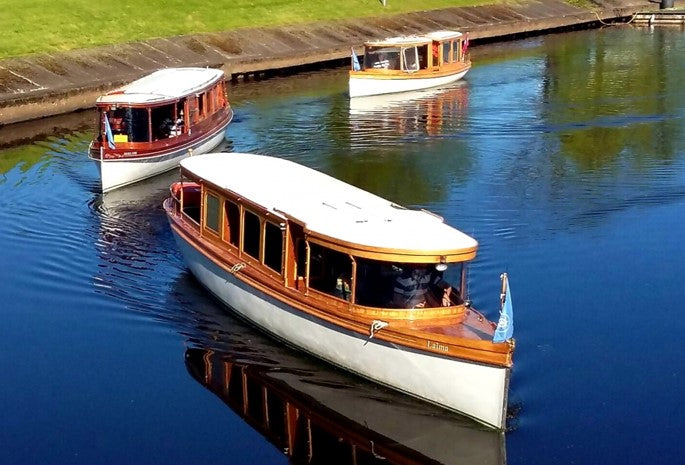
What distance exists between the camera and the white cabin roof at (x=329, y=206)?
61.6 feet

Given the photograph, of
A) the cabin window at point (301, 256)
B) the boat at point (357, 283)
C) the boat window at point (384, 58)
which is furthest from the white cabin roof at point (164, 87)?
the cabin window at point (301, 256)

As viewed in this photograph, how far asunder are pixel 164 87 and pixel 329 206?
16.8m

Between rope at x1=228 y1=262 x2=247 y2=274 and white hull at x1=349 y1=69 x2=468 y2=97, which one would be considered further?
white hull at x1=349 y1=69 x2=468 y2=97

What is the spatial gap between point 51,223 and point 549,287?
46.2 feet

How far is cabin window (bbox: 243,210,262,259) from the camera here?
71.9ft

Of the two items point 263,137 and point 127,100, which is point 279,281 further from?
point 263,137

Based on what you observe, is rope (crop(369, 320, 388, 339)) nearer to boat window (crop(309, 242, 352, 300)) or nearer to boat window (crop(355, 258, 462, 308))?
boat window (crop(355, 258, 462, 308))

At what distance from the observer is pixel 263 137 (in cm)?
4109

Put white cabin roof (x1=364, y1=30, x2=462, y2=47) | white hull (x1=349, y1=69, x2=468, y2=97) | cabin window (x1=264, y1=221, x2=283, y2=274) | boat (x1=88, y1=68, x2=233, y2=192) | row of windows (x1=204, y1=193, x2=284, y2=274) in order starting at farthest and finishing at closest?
white cabin roof (x1=364, y1=30, x2=462, y2=47) < white hull (x1=349, y1=69, x2=468, y2=97) < boat (x1=88, y1=68, x2=233, y2=192) < row of windows (x1=204, y1=193, x2=284, y2=274) < cabin window (x1=264, y1=221, x2=283, y2=274)

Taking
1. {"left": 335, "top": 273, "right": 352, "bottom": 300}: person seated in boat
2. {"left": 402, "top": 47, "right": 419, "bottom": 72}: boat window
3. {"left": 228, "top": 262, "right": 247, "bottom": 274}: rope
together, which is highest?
{"left": 402, "top": 47, "right": 419, "bottom": 72}: boat window

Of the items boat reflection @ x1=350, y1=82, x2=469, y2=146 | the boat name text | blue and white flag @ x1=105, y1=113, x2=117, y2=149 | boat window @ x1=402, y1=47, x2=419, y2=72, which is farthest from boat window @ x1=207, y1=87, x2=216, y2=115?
the boat name text

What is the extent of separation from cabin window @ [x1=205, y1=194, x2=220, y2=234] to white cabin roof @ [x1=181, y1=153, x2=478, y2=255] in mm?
444

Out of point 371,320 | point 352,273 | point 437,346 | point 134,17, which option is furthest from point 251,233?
point 134,17

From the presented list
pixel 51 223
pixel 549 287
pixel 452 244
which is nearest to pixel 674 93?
pixel 549 287
